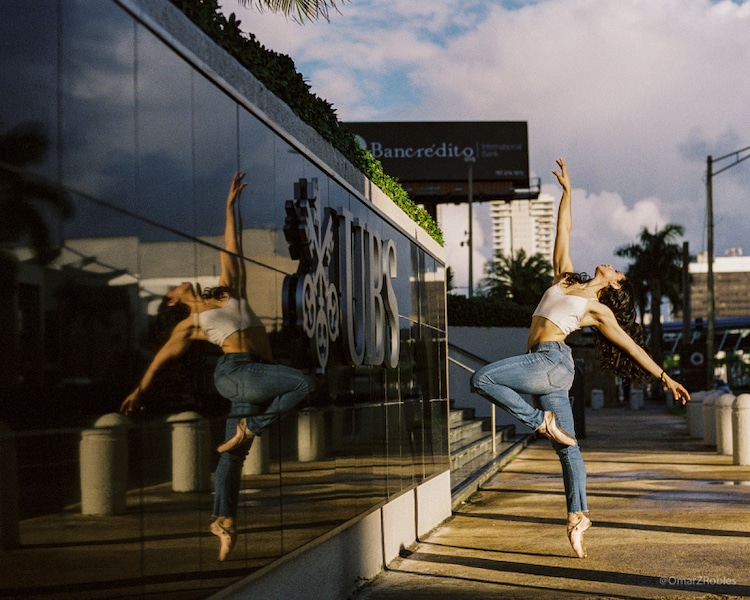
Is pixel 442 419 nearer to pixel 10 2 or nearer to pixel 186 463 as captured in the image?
pixel 186 463

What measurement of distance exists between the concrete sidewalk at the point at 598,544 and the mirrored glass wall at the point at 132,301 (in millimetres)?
1535

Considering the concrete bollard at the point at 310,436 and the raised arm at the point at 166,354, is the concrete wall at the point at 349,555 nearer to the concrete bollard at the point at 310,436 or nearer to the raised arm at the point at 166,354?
the concrete bollard at the point at 310,436

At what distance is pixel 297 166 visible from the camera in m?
6.55

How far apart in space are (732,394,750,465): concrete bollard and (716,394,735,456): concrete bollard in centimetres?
146

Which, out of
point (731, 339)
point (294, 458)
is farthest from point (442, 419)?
point (731, 339)

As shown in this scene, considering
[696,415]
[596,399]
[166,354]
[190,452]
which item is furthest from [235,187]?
[596,399]

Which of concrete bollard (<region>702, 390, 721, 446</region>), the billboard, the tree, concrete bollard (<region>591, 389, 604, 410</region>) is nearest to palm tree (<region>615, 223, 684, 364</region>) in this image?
the tree

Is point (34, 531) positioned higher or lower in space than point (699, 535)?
higher

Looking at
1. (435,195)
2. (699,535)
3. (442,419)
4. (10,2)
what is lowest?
(699,535)

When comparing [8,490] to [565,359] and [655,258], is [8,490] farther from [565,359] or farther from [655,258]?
[655,258]

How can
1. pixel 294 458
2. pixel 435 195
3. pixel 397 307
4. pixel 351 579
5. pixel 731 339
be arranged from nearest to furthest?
pixel 294 458, pixel 351 579, pixel 397 307, pixel 435 195, pixel 731 339

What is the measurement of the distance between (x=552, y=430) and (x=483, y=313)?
2469cm

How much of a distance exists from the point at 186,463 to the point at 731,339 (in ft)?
426

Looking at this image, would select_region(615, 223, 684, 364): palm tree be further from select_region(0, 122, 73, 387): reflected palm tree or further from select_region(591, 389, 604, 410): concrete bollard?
select_region(0, 122, 73, 387): reflected palm tree
